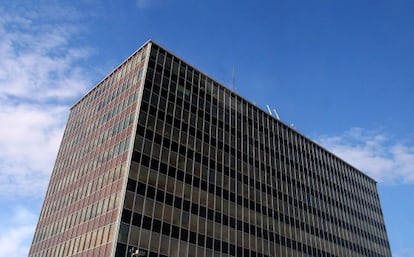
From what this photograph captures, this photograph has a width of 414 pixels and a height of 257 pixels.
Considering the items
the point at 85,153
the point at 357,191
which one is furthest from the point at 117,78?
the point at 357,191

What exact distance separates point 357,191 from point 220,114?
4658 cm

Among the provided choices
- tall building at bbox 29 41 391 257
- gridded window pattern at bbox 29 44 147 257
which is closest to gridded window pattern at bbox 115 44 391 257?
tall building at bbox 29 41 391 257

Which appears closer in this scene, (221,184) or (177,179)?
(177,179)

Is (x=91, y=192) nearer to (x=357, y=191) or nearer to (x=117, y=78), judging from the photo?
(x=117, y=78)

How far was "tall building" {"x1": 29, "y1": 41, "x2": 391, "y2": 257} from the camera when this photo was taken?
165ft

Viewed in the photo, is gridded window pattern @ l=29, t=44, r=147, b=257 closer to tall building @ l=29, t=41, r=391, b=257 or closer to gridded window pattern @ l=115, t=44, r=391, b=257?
tall building @ l=29, t=41, r=391, b=257

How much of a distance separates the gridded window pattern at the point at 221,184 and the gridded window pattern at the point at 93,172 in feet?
6.59

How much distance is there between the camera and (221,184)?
61281mm

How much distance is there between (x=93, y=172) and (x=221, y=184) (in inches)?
729

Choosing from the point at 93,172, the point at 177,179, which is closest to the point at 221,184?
the point at 177,179

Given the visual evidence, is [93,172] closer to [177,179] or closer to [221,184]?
[177,179]

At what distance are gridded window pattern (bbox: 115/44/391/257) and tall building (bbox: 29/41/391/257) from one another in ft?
0.57

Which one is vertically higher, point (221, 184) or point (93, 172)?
point (221, 184)

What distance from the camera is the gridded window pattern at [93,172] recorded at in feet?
163
